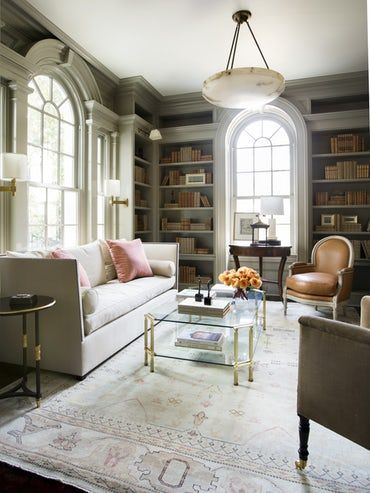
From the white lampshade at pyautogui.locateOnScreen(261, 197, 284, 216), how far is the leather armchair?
670 millimetres

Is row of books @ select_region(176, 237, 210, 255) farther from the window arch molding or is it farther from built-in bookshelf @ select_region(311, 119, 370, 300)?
built-in bookshelf @ select_region(311, 119, 370, 300)

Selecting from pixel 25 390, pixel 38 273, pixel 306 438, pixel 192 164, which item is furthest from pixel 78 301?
pixel 192 164

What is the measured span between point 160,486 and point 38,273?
5.04ft

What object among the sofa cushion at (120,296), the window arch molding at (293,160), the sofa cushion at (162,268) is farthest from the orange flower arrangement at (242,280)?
the window arch molding at (293,160)

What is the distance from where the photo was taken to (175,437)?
1.66 meters

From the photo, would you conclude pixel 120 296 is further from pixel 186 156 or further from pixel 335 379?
pixel 186 156

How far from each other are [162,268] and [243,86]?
2136mm

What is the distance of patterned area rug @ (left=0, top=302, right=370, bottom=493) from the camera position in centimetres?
139

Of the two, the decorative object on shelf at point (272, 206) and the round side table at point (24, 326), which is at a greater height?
the decorative object on shelf at point (272, 206)

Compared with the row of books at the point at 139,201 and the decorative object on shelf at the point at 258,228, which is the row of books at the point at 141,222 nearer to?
the row of books at the point at 139,201

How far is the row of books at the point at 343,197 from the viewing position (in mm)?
4496

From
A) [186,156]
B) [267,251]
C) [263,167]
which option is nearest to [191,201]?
[186,156]

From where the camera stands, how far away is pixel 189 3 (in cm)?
299

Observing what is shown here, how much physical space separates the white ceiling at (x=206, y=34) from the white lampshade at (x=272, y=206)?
5.42 ft
